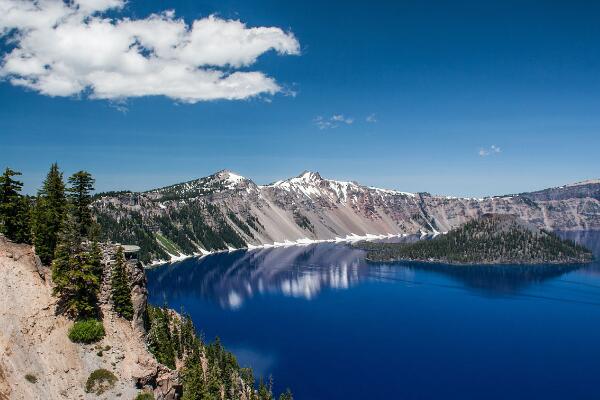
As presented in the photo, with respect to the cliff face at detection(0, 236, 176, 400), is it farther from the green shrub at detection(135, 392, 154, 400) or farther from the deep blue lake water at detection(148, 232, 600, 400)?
the deep blue lake water at detection(148, 232, 600, 400)

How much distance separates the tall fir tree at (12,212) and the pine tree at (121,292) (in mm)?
17144

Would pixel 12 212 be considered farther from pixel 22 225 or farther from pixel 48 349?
pixel 48 349

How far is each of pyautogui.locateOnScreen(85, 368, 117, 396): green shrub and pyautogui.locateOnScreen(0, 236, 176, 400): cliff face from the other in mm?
527

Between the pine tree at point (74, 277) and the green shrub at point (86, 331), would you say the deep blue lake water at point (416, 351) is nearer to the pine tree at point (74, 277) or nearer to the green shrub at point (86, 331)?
the green shrub at point (86, 331)

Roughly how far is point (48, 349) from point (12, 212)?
23.3 m

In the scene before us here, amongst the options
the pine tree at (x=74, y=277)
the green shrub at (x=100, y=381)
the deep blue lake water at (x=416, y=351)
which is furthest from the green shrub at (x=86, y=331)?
the deep blue lake water at (x=416, y=351)

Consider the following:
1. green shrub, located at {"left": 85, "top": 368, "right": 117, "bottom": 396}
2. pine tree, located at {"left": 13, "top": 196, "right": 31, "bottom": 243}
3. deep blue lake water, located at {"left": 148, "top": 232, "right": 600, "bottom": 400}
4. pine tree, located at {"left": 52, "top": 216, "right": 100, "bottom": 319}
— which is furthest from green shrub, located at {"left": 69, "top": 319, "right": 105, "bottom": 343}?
deep blue lake water, located at {"left": 148, "top": 232, "right": 600, "bottom": 400}

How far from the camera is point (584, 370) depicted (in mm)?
127625

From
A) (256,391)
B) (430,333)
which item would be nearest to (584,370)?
(430,333)

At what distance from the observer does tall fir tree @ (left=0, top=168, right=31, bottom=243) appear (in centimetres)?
6719

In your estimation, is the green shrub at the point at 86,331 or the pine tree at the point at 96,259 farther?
the pine tree at the point at 96,259

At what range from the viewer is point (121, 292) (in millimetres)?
63938

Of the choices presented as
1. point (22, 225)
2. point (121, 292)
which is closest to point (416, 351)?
point (121, 292)

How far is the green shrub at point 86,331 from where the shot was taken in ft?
190
